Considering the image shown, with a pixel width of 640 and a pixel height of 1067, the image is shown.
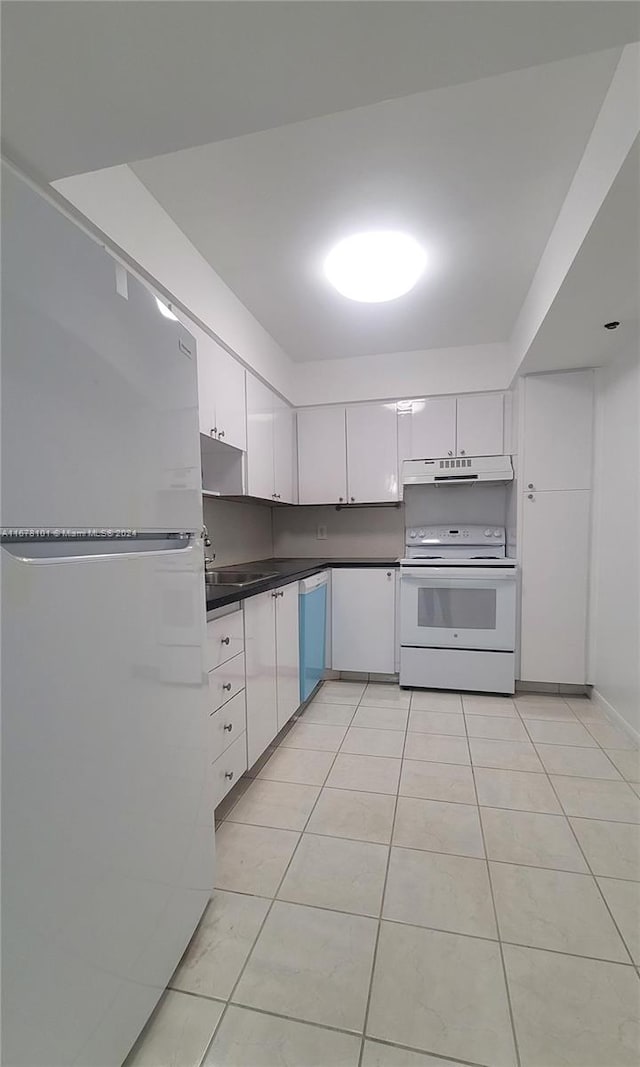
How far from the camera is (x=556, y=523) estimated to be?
2.88 metres

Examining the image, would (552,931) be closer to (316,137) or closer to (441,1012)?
(441,1012)

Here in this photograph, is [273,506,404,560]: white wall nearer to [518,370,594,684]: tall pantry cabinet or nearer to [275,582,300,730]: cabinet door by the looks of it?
[518,370,594,684]: tall pantry cabinet

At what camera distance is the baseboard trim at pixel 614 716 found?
226 cm

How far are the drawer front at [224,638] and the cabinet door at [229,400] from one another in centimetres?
95

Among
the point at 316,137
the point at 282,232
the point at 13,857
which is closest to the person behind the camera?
the point at 13,857

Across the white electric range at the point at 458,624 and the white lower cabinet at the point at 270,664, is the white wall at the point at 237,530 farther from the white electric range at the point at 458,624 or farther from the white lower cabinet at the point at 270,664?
the white electric range at the point at 458,624

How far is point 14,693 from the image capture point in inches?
24.7

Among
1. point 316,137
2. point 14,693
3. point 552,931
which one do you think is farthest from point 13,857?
point 316,137

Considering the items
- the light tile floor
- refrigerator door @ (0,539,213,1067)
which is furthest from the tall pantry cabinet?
refrigerator door @ (0,539,213,1067)

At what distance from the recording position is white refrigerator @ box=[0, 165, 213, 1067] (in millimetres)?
637

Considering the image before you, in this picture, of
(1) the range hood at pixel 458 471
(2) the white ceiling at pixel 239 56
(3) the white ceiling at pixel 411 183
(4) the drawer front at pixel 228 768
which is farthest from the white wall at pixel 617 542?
(4) the drawer front at pixel 228 768

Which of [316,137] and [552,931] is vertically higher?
[316,137]

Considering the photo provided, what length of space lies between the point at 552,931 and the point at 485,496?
276cm

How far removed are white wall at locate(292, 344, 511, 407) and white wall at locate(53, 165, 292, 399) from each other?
0.87 m
